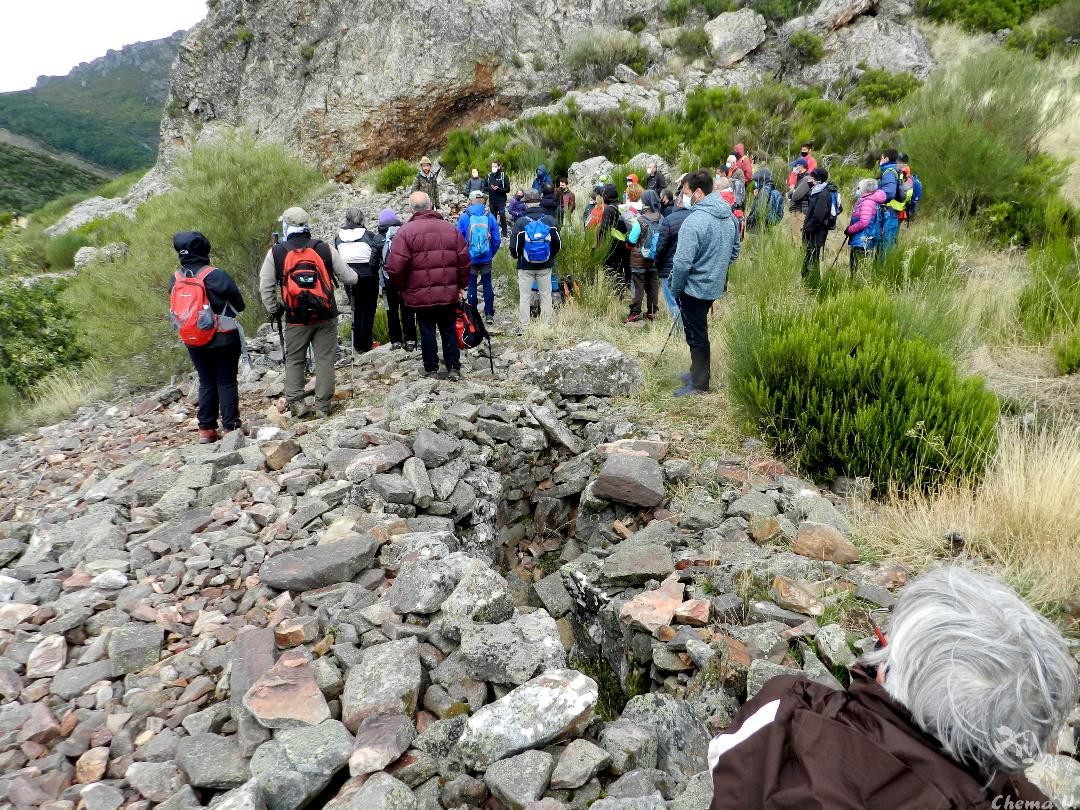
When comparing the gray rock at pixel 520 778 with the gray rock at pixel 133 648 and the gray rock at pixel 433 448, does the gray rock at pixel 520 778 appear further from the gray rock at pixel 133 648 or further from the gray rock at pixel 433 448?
the gray rock at pixel 433 448

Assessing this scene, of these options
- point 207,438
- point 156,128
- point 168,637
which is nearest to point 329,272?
point 207,438

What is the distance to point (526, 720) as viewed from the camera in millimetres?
2221

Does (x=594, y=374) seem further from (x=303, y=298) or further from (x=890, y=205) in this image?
(x=890, y=205)

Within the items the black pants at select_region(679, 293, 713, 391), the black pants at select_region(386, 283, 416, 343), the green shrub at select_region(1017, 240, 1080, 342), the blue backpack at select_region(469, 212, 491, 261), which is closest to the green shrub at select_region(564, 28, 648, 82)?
the blue backpack at select_region(469, 212, 491, 261)

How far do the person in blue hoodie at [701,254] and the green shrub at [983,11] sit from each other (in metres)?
22.5

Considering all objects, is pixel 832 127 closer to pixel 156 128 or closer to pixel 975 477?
pixel 975 477

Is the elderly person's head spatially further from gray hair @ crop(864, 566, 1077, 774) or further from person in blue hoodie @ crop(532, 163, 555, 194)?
gray hair @ crop(864, 566, 1077, 774)

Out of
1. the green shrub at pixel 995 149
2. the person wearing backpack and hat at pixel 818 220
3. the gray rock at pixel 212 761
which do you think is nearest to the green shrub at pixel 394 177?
the person wearing backpack and hat at pixel 818 220

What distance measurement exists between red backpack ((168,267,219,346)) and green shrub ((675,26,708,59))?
20.9m

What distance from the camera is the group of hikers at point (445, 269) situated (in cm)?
494

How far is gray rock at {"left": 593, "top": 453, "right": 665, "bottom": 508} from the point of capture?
4180 millimetres

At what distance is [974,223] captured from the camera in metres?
9.09

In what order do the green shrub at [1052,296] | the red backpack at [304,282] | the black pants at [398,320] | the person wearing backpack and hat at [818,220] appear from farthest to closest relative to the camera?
the person wearing backpack and hat at [818,220] → the black pants at [398,320] → the green shrub at [1052,296] → the red backpack at [304,282]

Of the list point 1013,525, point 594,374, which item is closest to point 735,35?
point 594,374
